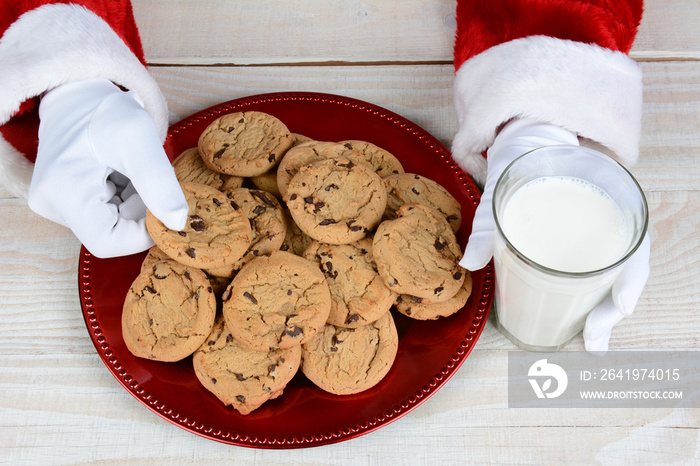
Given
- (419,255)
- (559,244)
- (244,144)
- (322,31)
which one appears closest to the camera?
(559,244)

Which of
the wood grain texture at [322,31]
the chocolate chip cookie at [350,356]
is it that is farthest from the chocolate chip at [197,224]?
the wood grain texture at [322,31]

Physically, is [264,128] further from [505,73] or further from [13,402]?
[13,402]

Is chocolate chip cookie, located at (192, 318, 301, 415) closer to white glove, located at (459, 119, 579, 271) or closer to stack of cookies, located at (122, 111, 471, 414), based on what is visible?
stack of cookies, located at (122, 111, 471, 414)

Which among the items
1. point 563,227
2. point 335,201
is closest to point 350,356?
point 335,201

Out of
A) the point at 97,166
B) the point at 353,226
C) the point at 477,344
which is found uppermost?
the point at 97,166

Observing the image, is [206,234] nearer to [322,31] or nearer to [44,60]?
[44,60]

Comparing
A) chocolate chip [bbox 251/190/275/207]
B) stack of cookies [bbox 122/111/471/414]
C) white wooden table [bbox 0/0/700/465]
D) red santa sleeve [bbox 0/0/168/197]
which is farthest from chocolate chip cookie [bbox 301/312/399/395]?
red santa sleeve [bbox 0/0/168/197]
